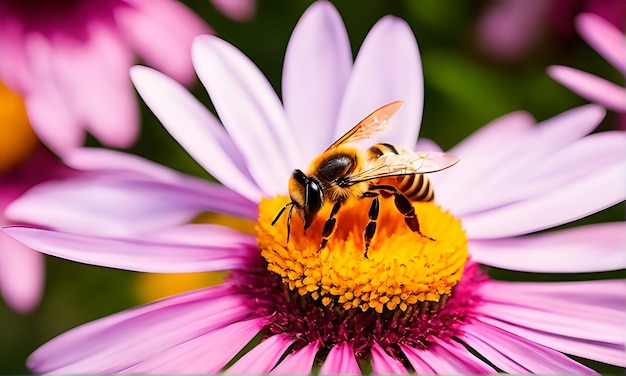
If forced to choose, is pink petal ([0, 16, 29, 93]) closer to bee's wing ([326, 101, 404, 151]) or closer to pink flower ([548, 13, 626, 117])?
bee's wing ([326, 101, 404, 151])

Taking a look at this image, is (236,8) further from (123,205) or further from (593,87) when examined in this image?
(593,87)

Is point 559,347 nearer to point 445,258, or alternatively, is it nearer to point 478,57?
point 445,258

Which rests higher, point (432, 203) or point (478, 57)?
point (478, 57)

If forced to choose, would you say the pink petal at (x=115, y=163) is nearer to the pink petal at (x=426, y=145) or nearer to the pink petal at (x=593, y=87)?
the pink petal at (x=426, y=145)

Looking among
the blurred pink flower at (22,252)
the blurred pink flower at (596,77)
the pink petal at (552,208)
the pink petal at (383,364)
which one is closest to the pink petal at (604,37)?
the blurred pink flower at (596,77)

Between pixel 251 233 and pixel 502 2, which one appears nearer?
pixel 251 233

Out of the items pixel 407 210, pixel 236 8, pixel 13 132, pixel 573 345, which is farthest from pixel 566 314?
pixel 13 132

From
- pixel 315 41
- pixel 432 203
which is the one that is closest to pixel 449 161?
pixel 432 203
